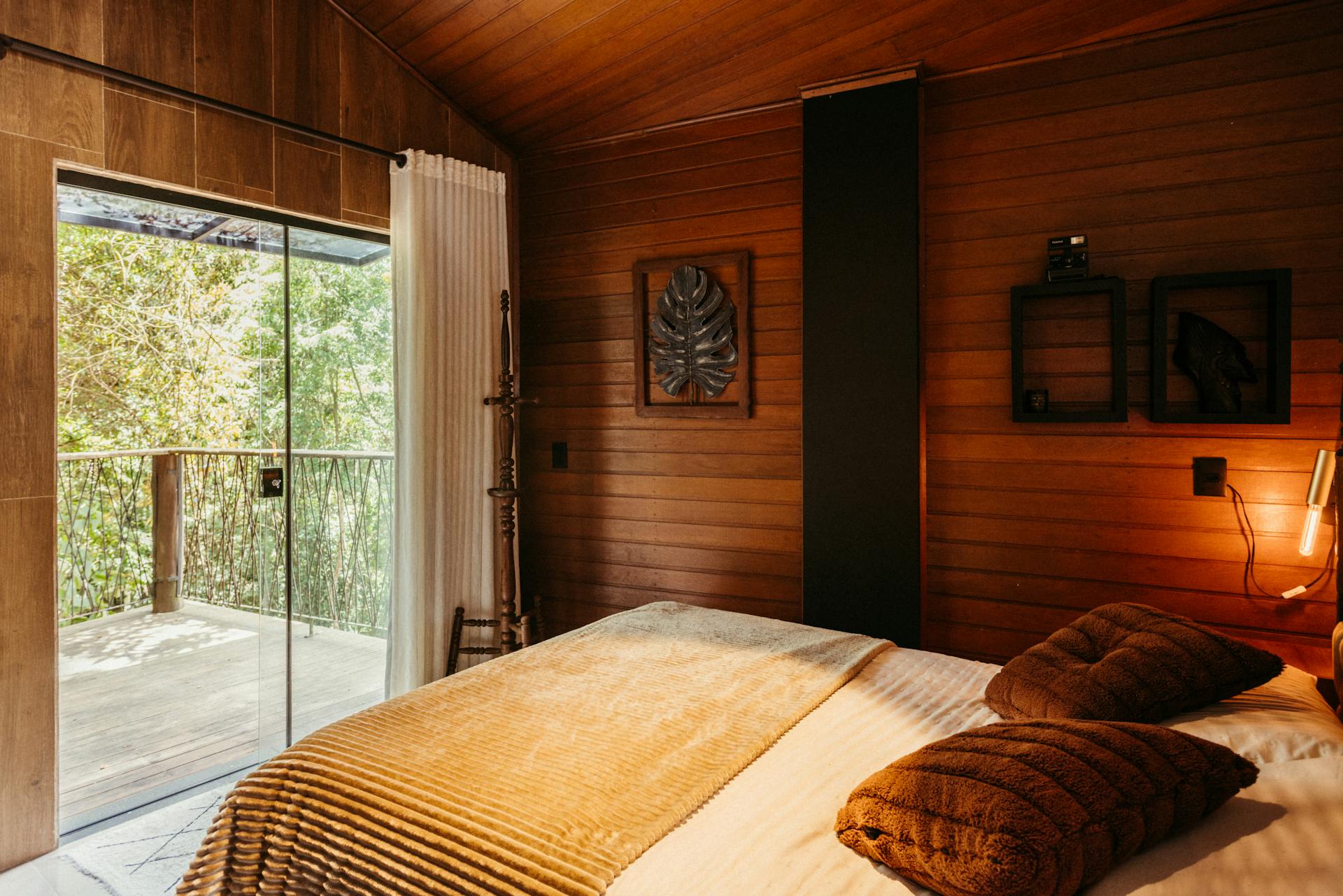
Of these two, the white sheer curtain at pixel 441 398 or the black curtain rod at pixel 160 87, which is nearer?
the black curtain rod at pixel 160 87

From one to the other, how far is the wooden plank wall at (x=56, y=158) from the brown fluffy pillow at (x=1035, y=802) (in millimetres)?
2440

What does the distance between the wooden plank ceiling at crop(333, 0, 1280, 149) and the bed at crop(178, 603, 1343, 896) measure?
2.15 meters

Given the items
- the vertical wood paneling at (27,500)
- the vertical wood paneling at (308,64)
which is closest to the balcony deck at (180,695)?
the vertical wood paneling at (27,500)

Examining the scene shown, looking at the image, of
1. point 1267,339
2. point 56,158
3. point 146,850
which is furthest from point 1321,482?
point 56,158

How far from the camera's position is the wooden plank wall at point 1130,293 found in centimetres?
242

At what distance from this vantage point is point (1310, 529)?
2.21 metres

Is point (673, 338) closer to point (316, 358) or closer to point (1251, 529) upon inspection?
point (316, 358)

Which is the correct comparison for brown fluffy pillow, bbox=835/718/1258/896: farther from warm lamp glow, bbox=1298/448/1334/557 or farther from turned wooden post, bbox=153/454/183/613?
turned wooden post, bbox=153/454/183/613

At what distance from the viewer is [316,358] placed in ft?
10.3

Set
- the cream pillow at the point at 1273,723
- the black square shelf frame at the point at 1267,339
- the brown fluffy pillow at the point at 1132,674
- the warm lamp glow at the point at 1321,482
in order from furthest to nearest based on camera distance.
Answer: the black square shelf frame at the point at 1267,339, the warm lamp glow at the point at 1321,482, the brown fluffy pillow at the point at 1132,674, the cream pillow at the point at 1273,723

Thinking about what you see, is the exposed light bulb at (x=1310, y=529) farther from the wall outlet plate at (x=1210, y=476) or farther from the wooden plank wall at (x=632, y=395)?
the wooden plank wall at (x=632, y=395)

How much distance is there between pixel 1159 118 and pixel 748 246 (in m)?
1.53

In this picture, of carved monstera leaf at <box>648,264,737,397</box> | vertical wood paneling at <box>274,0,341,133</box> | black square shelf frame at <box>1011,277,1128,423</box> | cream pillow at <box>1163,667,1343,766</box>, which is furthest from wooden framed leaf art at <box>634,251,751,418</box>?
cream pillow at <box>1163,667,1343,766</box>

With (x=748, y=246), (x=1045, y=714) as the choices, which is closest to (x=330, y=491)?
(x=748, y=246)
